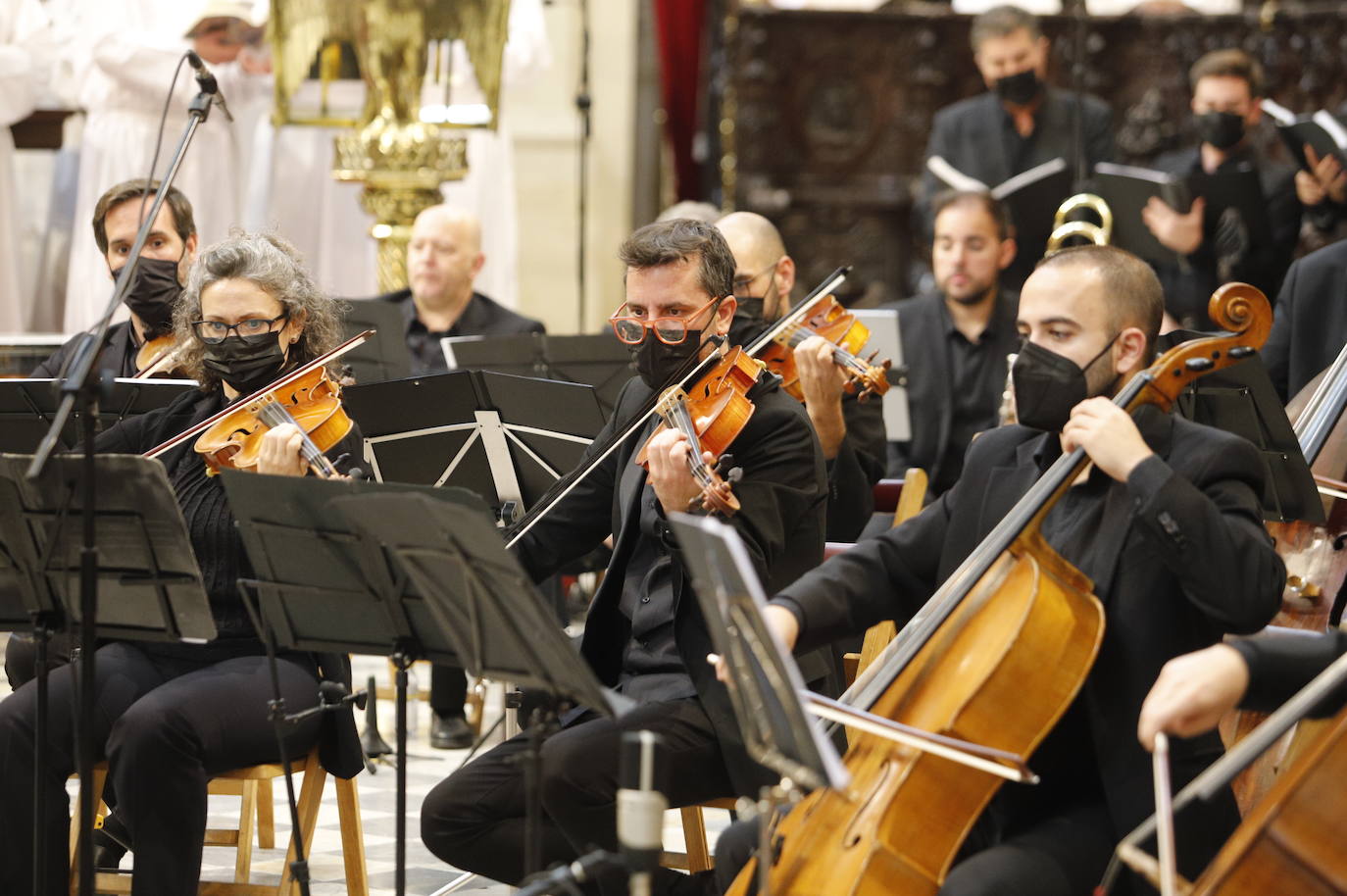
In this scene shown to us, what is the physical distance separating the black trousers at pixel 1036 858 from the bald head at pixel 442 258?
373 centimetres

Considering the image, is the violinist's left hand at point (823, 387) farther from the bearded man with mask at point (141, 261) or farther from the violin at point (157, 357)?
the bearded man with mask at point (141, 261)

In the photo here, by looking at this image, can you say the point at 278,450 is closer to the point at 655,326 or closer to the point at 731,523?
the point at 655,326

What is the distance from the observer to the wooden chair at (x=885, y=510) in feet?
12.7

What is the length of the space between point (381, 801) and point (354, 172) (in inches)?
116

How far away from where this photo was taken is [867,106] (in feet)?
29.6

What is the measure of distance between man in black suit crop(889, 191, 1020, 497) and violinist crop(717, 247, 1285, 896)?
2497 millimetres

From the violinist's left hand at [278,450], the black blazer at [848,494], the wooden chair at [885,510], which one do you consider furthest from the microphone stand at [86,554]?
the black blazer at [848,494]

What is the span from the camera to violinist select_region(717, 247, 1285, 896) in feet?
8.60

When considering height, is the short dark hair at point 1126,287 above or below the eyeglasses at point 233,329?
above

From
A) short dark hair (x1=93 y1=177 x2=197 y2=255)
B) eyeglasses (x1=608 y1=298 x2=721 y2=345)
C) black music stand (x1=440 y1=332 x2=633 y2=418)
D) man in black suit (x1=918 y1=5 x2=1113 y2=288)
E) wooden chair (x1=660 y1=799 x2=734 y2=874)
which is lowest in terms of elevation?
wooden chair (x1=660 y1=799 x2=734 y2=874)

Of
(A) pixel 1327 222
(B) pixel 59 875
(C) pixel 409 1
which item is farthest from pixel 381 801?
(A) pixel 1327 222

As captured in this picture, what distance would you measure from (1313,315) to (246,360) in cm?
281

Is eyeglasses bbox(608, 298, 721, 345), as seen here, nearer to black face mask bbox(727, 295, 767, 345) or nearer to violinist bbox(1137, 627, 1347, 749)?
black face mask bbox(727, 295, 767, 345)

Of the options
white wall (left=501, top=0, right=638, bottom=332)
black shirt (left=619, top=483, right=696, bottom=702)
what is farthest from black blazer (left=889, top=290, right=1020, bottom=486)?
white wall (left=501, top=0, right=638, bottom=332)
